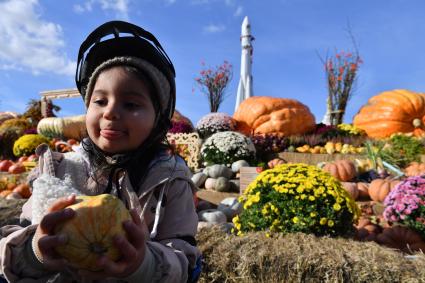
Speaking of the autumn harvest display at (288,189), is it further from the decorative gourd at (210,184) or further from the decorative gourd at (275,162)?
the decorative gourd at (275,162)

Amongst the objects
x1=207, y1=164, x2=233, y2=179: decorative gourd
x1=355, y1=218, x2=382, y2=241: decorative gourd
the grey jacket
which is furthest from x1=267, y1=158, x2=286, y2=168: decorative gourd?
the grey jacket

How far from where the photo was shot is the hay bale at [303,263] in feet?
7.82

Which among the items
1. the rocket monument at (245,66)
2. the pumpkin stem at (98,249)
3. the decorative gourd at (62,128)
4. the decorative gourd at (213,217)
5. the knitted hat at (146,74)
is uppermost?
the rocket monument at (245,66)

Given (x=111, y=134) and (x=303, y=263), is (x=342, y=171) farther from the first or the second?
(x=111, y=134)

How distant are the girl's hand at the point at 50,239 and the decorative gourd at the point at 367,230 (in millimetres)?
3862

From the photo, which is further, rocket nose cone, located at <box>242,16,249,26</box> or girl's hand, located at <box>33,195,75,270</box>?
rocket nose cone, located at <box>242,16,249,26</box>

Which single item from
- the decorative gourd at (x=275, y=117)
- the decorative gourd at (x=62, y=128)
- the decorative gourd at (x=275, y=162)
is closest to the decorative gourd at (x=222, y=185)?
the decorative gourd at (x=275, y=162)

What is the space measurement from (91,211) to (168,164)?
0.44 metres

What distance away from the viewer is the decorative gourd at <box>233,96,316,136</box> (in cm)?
1022

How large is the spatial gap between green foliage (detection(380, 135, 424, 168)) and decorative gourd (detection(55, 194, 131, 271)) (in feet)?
25.4

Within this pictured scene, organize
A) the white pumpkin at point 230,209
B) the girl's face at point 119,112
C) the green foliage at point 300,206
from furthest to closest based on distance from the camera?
1. the white pumpkin at point 230,209
2. the green foliage at point 300,206
3. the girl's face at point 119,112

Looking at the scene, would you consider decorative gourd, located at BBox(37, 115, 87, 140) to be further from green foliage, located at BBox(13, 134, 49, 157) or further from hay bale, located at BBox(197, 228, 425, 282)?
hay bale, located at BBox(197, 228, 425, 282)

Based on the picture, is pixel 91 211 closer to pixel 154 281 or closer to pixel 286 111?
pixel 154 281

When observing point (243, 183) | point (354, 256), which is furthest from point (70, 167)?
point (243, 183)
